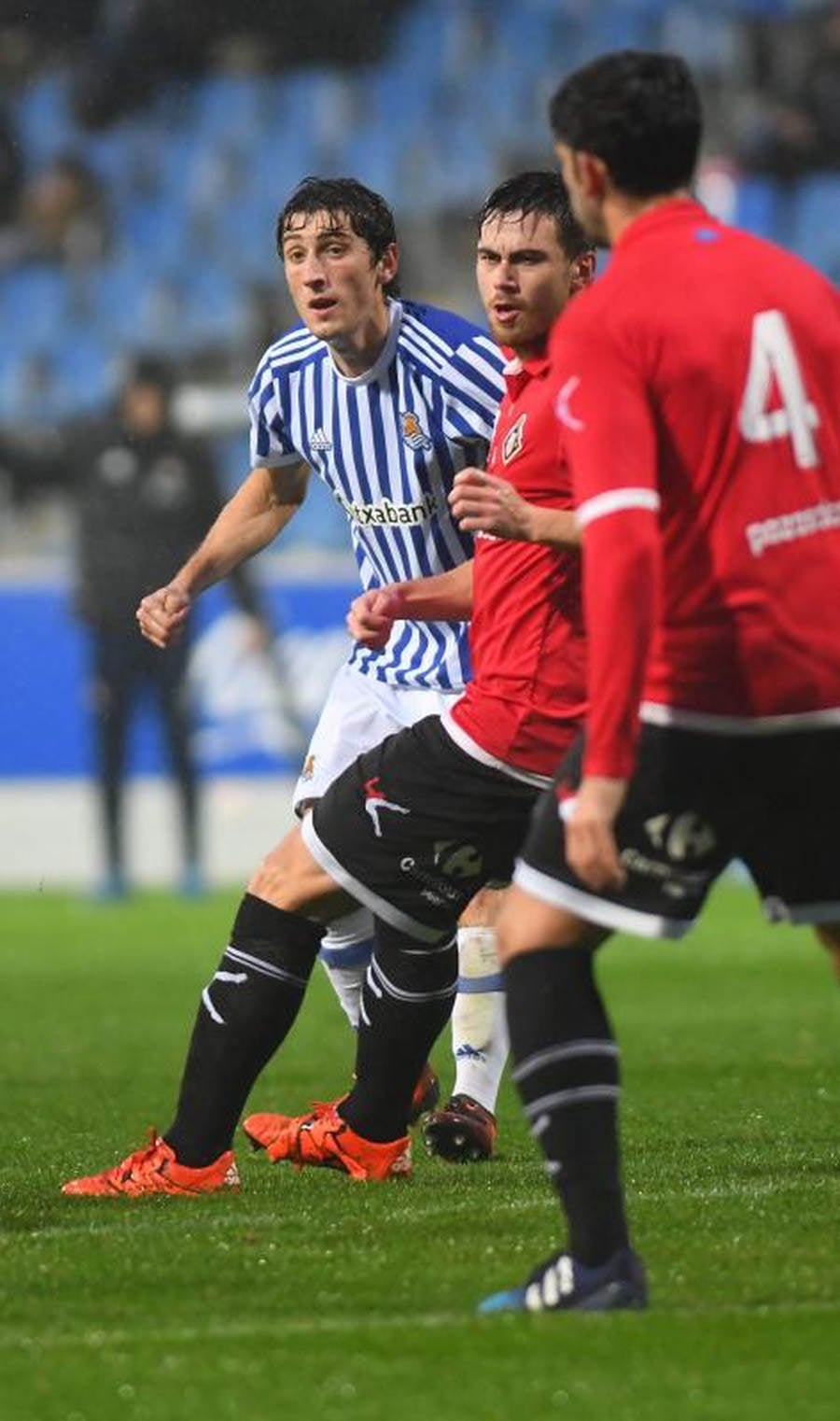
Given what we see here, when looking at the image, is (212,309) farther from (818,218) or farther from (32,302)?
(818,218)

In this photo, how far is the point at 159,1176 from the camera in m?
5.68

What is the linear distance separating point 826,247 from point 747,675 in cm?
1449

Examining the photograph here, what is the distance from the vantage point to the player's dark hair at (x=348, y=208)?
245 inches

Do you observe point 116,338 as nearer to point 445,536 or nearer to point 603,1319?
point 445,536

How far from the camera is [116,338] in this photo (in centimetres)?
1820

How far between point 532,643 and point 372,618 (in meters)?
0.31

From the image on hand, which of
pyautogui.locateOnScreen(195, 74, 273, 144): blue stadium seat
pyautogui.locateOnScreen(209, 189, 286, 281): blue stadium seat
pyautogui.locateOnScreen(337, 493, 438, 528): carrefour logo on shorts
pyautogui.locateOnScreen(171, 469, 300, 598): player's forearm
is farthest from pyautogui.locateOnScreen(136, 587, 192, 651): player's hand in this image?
pyautogui.locateOnScreen(195, 74, 273, 144): blue stadium seat

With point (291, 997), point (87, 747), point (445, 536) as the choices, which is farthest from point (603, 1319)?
point (87, 747)

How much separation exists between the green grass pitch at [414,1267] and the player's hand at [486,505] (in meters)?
1.24

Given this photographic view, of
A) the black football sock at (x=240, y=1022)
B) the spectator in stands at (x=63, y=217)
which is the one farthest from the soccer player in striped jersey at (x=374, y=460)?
the spectator in stands at (x=63, y=217)

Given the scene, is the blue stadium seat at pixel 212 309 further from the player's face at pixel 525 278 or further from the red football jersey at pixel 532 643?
the red football jersey at pixel 532 643

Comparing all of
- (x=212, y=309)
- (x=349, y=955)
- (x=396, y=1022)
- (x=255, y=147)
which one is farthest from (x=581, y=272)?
(x=255, y=147)

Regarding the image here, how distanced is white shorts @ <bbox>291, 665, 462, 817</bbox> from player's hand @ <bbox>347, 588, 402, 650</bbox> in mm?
1078

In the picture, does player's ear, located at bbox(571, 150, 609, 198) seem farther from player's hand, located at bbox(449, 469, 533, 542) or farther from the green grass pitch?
the green grass pitch
